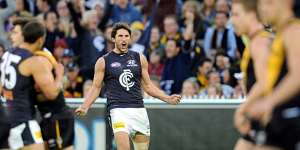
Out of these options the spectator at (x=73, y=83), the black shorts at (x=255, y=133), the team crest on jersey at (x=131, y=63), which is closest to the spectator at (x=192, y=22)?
the spectator at (x=73, y=83)

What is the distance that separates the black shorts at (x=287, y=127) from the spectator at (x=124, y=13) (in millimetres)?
10818

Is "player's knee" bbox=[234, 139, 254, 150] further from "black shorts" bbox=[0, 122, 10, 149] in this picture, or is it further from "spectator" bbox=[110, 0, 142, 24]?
"spectator" bbox=[110, 0, 142, 24]

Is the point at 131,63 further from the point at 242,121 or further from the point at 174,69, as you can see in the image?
the point at 242,121

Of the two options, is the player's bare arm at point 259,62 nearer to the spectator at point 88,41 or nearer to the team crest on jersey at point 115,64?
the team crest on jersey at point 115,64

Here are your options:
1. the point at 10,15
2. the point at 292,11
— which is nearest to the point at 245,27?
the point at 292,11

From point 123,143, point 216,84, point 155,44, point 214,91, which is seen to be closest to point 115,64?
point 123,143

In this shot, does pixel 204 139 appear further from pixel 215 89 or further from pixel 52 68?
pixel 52 68

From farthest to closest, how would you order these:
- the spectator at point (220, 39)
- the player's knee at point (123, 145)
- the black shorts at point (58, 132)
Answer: the spectator at point (220, 39) → the player's knee at point (123, 145) → the black shorts at point (58, 132)

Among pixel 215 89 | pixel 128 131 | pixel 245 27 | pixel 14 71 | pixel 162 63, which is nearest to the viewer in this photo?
pixel 245 27

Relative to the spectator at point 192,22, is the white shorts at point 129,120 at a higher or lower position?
lower

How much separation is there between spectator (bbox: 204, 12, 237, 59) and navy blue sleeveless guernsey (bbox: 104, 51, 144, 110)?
13.3ft

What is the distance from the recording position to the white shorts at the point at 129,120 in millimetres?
12438

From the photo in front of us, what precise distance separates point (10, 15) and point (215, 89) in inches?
185

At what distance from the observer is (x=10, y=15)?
17.8m
